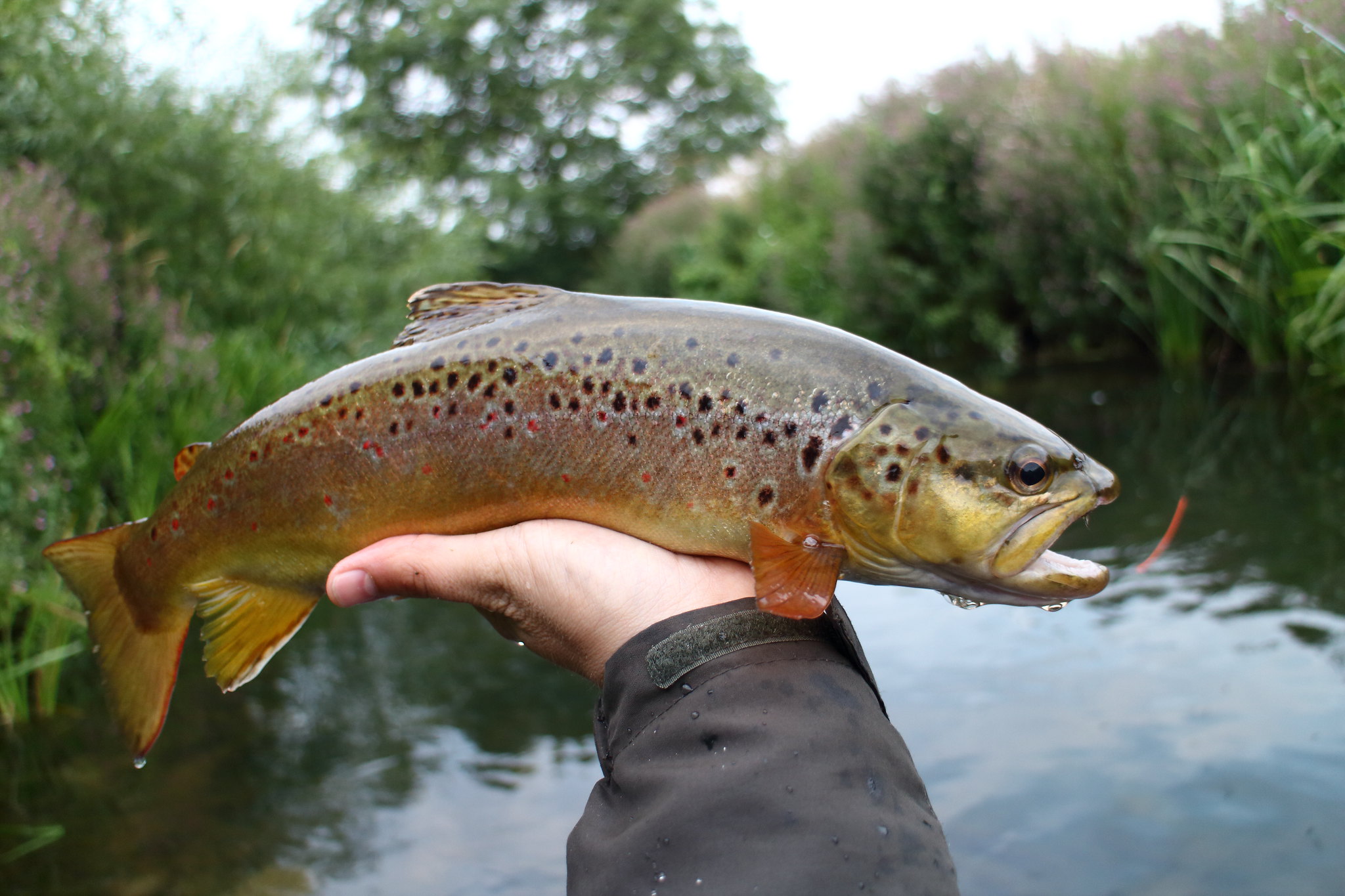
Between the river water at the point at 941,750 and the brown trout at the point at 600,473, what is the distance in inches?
96.9

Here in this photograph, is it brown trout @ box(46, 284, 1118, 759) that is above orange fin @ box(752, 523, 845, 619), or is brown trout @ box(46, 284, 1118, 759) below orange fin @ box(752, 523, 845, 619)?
above

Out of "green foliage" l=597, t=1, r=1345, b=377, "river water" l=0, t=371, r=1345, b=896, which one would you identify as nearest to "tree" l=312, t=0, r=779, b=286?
"green foliage" l=597, t=1, r=1345, b=377

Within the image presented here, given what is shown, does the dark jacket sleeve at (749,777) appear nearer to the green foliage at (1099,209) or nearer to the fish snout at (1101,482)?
the fish snout at (1101,482)

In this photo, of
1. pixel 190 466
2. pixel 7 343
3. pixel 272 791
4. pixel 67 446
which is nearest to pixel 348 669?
pixel 272 791

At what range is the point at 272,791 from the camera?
16.5 feet

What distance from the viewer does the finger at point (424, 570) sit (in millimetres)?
2205

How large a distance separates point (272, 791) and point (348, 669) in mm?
1580

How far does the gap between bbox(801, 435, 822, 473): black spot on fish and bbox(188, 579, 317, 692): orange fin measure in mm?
1290

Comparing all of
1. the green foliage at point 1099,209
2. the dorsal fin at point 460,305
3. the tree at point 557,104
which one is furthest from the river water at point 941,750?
the tree at point 557,104

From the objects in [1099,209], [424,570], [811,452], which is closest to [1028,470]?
[811,452]

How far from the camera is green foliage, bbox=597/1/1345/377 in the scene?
29.5 ft

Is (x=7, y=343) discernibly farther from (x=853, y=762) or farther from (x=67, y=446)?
(x=853, y=762)

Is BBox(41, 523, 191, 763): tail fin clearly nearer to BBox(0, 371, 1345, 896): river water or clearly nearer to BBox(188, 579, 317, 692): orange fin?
BBox(188, 579, 317, 692): orange fin

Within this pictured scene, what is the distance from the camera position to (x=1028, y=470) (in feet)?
6.20
